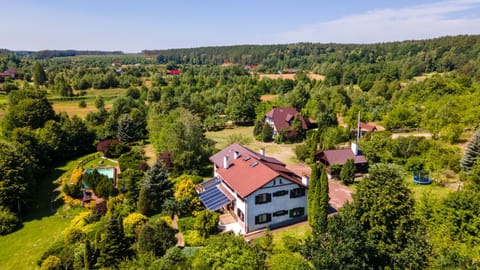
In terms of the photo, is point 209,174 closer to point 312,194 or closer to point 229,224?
point 229,224

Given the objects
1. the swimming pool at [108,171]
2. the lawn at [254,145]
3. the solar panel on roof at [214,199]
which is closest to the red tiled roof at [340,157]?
the lawn at [254,145]

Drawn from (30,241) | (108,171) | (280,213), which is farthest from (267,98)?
(30,241)

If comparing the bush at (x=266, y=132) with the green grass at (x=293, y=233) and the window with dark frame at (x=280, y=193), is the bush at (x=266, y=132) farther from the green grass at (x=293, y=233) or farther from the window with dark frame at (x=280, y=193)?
the green grass at (x=293, y=233)

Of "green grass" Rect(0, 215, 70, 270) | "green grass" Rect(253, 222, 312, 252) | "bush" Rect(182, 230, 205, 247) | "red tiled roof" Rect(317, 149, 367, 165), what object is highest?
"red tiled roof" Rect(317, 149, 367, 165)

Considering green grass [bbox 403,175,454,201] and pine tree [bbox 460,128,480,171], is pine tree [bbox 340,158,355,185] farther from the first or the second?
pine tree [bbox 460,128,480,171]

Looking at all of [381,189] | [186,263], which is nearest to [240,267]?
[186,263]

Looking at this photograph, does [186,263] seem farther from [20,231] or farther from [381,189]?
[20,231]

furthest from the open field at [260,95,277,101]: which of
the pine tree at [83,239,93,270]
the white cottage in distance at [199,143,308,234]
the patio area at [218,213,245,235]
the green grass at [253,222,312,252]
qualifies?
the pine tree at [83,239,93,270]

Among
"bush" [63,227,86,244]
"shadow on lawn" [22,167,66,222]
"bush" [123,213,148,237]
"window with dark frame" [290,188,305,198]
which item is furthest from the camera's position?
"shadow on lawn" [22,167,66,222]
